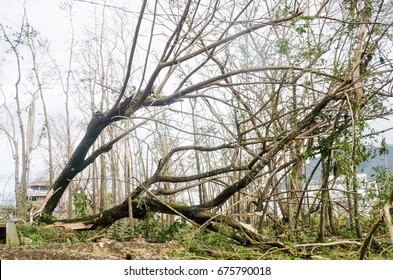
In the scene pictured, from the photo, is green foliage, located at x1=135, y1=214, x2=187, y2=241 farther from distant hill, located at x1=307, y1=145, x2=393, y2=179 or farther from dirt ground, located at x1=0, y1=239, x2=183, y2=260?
distant hill, located at x1=307, y1=145, x2=393, y2=179

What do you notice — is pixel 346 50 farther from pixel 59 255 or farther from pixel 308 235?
pixel 59 255

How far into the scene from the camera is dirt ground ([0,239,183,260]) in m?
2.50

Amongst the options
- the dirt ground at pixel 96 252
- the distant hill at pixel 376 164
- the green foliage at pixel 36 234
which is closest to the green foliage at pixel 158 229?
the dirt ground at pixel 96 252

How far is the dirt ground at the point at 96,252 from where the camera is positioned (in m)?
2.50

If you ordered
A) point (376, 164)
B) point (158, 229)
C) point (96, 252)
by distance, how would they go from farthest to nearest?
point (158, 229), point (376, 164), point (96, 252)

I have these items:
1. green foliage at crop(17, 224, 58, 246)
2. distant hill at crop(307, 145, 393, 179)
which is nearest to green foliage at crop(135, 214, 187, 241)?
green foliage at crop(17, 224, 58, 246)

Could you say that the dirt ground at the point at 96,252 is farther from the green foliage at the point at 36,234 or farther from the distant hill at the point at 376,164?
the distant hill at the point at 376,164

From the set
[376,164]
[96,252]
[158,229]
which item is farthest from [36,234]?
[376,164]

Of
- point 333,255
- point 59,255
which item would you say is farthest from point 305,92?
point 59,255

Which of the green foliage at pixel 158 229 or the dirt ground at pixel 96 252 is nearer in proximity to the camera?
the dirt ground at pixel 96 252

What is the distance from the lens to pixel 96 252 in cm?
271

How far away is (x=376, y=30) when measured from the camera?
3.14 m

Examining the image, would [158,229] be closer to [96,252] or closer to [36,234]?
[36,234]

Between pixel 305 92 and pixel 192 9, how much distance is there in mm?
1293
